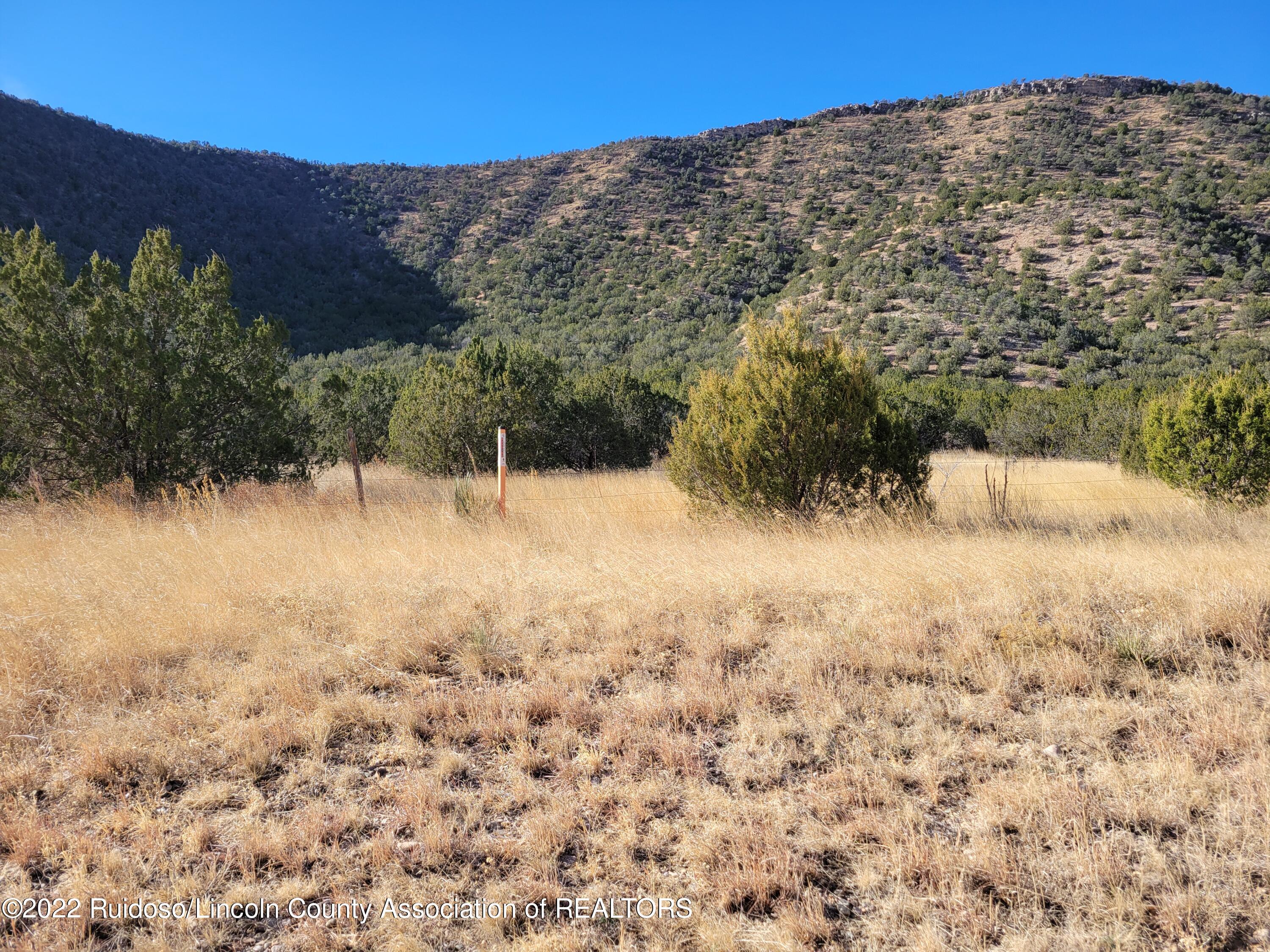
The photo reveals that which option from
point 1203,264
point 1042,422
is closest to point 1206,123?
point 1203,264

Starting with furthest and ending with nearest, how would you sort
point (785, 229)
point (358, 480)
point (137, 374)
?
point (785, 229)
point (137, 374)
point (358, 480)

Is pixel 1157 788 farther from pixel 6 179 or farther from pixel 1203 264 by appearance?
pixel 6 179

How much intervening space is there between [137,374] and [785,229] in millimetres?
45837

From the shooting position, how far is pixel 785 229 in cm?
4872

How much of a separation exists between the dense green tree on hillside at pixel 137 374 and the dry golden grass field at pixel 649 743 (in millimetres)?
3227

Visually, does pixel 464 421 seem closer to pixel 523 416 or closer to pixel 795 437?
pixel 523 416

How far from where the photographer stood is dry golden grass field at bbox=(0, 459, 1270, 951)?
2424 millimetres

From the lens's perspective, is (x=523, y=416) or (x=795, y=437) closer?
(x=795, y=437)

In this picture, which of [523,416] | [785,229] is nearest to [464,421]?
[523,416]

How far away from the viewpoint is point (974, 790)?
304cm

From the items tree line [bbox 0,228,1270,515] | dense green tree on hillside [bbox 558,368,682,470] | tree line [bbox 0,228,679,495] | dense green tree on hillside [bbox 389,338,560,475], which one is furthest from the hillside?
tree line [bbox 0,228,679,495]

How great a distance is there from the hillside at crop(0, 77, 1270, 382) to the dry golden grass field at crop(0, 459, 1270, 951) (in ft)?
86.1

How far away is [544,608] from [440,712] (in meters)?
1.43

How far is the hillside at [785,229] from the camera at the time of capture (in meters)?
33.9
